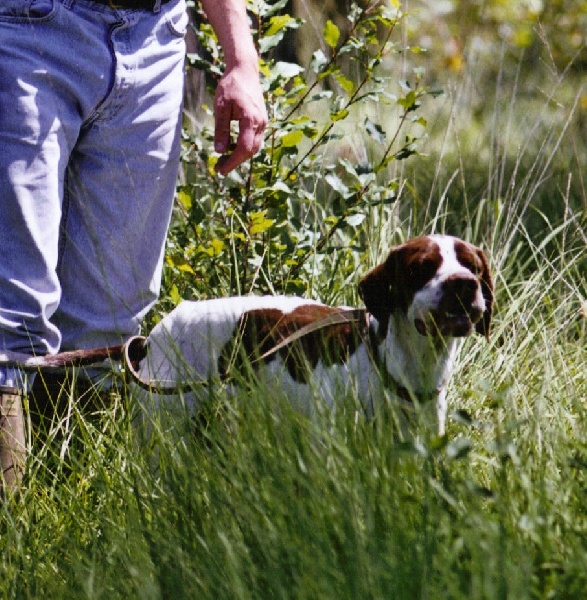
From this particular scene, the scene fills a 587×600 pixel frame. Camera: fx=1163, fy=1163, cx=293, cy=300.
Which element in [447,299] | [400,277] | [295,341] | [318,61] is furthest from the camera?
[318,61]

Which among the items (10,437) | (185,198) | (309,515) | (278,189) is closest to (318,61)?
(278,189)

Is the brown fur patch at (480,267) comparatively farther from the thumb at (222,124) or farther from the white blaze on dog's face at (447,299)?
the thumb at (222,124)

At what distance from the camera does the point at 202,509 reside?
219 cm

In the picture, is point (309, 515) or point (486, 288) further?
point (486, 288)

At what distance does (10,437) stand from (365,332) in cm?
92

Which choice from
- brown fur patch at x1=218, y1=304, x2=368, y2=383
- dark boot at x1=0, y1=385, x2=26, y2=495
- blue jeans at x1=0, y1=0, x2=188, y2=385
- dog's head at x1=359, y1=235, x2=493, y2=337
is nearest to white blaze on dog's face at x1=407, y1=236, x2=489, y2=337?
dog's head at x1=359, y1=235, x2=493, y2=337

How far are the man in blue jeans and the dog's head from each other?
1.52 feet

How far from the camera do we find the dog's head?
2.71 meters

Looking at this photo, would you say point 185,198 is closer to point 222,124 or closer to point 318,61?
point 318,61

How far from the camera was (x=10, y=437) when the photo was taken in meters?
2.88

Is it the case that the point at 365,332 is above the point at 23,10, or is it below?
below

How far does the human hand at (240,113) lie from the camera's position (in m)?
2.85

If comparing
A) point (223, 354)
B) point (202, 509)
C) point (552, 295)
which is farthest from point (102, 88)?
point (552, 295)

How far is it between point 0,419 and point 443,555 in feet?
4.61
